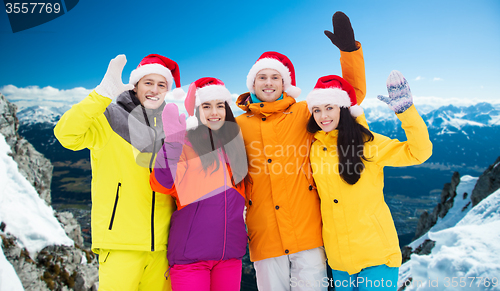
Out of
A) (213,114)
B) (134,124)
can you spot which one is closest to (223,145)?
(213,114)

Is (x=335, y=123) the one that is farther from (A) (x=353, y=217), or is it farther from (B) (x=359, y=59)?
(B) (x=359, y=59)

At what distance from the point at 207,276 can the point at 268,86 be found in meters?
2.50

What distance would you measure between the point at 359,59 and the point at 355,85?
0.40m

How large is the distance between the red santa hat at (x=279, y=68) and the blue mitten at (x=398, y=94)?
1.30 metres

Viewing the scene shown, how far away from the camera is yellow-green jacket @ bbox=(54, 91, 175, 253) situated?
8.79 feet

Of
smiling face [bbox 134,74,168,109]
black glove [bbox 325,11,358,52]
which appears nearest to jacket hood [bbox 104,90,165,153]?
smiling face [bbox 134,74,168,109]

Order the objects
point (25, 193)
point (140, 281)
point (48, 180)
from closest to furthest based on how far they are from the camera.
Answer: point (140, 281)
point (25, 193)
point (48, 180)

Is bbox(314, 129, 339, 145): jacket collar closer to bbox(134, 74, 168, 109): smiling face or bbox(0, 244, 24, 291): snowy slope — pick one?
bbox(134, 74, 168, 109): smiling face

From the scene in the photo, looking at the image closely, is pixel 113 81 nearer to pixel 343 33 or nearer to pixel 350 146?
pixel 350 146

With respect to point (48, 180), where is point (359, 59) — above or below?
above

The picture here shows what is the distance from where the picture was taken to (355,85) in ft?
12.5

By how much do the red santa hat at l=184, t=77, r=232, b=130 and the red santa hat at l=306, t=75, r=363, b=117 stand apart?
3.80 feet

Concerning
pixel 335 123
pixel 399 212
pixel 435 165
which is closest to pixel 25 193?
pixel 335 123

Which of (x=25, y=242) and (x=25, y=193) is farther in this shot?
(x=25, y=193)
